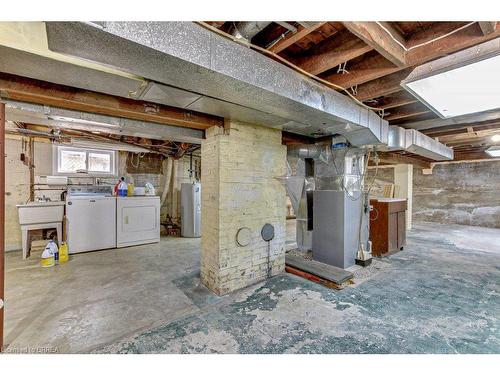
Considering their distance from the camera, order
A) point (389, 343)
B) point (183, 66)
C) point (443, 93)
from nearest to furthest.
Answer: point (183, 66) < point (389, 343) < point (443, 93)

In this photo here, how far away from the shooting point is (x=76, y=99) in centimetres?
174

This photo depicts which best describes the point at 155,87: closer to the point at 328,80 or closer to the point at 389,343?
the point at 328,80

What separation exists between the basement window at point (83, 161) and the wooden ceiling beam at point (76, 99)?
3209 millimetres

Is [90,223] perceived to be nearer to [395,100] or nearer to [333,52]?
[333,52]

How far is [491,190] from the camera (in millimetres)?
6602

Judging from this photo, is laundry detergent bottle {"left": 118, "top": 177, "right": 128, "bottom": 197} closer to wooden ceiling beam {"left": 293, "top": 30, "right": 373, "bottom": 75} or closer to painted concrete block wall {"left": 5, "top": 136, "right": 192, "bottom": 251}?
painted concrete block wall {"left": 5, "top": 136, "right": 192, "bottom": 251}

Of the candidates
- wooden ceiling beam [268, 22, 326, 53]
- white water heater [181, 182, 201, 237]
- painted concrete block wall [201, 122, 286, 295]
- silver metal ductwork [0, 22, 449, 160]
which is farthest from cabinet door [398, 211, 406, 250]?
white water heater [181, 182, 201, 237]

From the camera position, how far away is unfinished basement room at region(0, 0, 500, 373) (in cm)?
134

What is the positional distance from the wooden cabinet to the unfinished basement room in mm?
29

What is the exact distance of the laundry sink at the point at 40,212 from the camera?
11.9ft

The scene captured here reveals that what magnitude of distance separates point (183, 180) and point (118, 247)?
2393 mm

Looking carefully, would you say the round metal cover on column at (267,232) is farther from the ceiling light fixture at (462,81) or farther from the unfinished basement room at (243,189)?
the ceiling light fixture at (462,81)

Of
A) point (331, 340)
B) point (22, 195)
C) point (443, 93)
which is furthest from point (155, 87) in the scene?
point (22, 195)

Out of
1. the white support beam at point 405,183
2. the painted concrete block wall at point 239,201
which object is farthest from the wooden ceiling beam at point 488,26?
the white support beam at point 405,183
